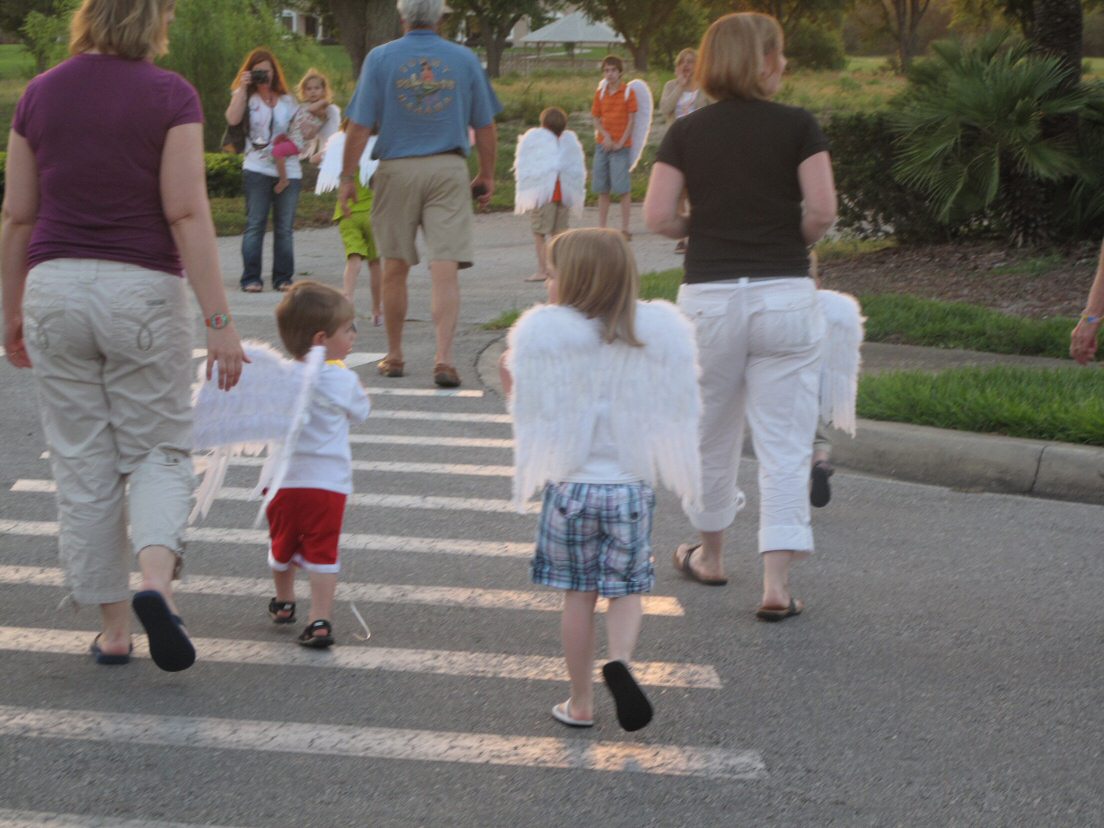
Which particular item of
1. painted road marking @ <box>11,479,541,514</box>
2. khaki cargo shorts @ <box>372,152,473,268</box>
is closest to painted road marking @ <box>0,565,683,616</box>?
painted road marking @ <box>11,479,541,514</box>

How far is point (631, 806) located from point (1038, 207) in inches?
408

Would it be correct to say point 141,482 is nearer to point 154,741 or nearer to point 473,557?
point 154,741

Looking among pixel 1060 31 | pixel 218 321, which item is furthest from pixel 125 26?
pixel 1060 31

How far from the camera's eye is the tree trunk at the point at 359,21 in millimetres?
28391

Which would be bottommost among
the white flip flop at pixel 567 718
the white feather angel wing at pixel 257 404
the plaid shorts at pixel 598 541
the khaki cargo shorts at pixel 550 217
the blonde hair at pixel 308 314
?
the white flip flop at pixel 567 718

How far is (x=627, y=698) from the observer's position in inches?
155

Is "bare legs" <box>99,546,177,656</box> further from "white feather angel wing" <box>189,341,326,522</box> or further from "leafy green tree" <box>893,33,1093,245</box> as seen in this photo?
"leafy green tree" <box>893,33,1093,245</box>

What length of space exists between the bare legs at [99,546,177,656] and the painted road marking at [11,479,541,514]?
2.03 metres

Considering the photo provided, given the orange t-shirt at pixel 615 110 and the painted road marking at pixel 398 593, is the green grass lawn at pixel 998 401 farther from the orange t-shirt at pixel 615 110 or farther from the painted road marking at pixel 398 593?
the orange t-shirt at pixel 615 110

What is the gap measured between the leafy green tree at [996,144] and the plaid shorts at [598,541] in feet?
30.0

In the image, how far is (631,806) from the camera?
3.72 meters

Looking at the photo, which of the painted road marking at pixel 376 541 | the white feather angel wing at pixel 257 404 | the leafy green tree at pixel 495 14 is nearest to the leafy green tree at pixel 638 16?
the leafy green tree at pixel 495 14

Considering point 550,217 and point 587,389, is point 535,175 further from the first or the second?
point 587,389

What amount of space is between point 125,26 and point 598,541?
74.2 inches
